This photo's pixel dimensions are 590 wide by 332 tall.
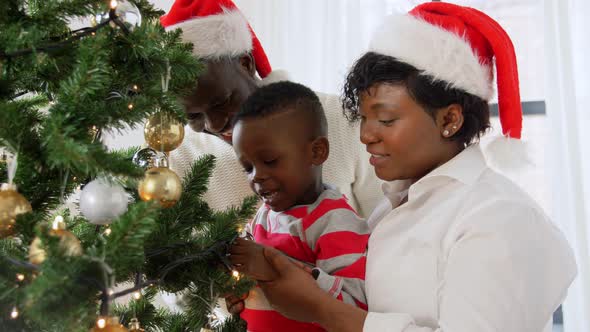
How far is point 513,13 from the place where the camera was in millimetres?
2699

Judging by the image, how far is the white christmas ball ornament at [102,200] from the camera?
31.2 inches

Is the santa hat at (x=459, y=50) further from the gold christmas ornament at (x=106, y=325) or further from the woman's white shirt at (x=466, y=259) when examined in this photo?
the gold christmas ornament at (x=106, y=325)

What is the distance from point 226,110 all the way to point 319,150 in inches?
11.3

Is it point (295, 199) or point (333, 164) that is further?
point (333, 164)

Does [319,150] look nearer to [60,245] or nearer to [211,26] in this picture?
[211,26]

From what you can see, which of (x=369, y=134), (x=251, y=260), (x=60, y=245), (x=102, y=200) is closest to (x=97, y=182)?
(x=102, y=200)

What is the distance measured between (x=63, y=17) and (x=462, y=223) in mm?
645

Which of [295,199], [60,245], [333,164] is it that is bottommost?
[333,164]

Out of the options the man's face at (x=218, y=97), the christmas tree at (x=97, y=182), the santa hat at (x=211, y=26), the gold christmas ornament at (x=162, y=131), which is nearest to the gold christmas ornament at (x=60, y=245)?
the christmas tree at (x=97, y=182)

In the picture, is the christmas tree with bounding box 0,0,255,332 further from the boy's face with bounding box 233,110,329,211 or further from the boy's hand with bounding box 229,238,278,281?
the boy's face with bounding box 233,110,329,211

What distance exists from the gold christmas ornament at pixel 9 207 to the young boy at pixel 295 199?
535 mm

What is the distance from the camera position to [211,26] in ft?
5.30

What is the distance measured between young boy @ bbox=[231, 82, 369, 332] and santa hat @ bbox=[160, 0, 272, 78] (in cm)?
24

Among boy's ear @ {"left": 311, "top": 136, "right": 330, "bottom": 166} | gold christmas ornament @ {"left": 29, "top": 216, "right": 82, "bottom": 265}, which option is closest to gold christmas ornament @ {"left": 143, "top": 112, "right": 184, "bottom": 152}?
gold christmas ornament @ {"left": 29, "top": 216, "right": 82, "bottom": 265}
